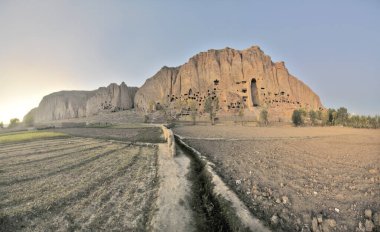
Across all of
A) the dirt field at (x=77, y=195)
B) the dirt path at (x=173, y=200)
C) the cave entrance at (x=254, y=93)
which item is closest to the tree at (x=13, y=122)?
the dirt field at (x=77, y=195)

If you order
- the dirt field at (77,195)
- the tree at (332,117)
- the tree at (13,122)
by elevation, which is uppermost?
the tree at (13,122)

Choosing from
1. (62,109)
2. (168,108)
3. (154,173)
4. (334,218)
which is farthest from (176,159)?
(62,109)

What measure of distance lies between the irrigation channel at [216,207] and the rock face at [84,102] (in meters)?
141

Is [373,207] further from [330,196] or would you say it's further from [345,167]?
[345,167]

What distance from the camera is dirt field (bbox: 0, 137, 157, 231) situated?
1041cm

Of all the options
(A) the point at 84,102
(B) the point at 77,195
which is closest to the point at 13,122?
(A) the point at 84,102

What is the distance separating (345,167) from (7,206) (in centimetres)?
2315

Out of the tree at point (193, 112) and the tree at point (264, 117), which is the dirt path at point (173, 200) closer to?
the tree at point (193, 112)

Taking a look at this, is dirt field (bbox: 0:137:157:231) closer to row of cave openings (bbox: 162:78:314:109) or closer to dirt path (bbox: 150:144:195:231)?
dirt path (bbox: 150:144:195:231)

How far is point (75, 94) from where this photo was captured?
178 m

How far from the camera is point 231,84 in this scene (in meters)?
129

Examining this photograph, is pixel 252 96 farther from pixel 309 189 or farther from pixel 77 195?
pixel 77 195

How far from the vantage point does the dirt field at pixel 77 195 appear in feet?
34.2

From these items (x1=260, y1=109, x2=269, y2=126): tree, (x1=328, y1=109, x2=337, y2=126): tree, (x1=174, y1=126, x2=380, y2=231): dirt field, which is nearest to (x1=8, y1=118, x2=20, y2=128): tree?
(x1=260, y1=109, x2=269, y2=126): tree
